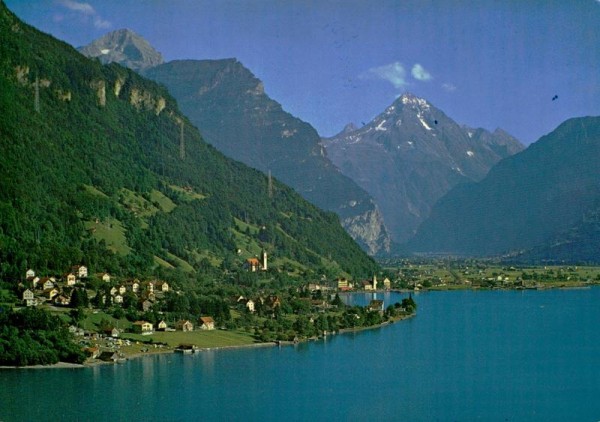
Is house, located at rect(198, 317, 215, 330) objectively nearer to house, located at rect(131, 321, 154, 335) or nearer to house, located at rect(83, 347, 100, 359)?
house, located at rect(131, 321, 154, 335)

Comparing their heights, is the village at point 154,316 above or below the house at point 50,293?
below

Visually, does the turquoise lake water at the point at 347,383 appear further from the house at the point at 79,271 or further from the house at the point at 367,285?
the house at the point at 367,285

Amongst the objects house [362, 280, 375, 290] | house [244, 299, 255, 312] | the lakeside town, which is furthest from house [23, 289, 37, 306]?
house [362, 280, 375, 290]

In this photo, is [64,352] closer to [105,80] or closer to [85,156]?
[85,156]

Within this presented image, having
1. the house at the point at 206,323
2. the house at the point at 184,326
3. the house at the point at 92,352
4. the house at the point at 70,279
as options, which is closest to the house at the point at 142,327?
the house at the point at 184,326

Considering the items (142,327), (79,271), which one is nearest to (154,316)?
(142,327)
